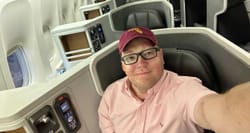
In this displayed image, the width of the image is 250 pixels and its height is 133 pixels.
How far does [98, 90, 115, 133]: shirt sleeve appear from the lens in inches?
57.5

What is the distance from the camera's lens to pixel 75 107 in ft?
4.65

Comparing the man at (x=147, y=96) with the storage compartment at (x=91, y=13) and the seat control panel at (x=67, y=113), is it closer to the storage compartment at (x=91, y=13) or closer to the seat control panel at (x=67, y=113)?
the seat control panel at (x=67, y=113)

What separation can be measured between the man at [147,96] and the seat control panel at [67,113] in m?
0.15

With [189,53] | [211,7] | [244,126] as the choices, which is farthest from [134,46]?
[211,7]

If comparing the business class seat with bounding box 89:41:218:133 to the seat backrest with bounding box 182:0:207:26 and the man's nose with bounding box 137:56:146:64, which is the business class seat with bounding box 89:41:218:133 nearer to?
the man's nose with bounding box 137:56:146:64

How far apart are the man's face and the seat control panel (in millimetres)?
293

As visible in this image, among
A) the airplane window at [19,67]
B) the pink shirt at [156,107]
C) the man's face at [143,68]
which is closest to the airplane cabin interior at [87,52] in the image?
the airplane window at [19,67]

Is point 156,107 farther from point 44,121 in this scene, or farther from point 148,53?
point 44,121

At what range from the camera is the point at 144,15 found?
2.87 metres

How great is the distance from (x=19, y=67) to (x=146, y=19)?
1.39m

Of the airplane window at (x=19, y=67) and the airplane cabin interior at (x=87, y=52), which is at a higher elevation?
the airplane cabin interior at (x=87, y=52)

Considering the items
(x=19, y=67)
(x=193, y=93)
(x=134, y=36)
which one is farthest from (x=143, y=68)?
(x=19, y=67)

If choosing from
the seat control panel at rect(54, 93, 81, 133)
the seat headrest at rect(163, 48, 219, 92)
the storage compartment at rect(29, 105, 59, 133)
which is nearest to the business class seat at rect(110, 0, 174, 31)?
the seat headrest at rect(163, 48, 219, 92)

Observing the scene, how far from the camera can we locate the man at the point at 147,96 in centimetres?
122
